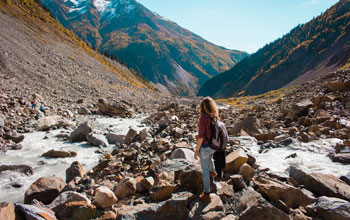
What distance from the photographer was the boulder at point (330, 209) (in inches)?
143

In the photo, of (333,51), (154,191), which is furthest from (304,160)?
(333,51)

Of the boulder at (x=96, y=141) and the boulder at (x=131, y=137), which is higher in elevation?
the boulder at (x=131, y=137)

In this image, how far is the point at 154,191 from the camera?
514 cm

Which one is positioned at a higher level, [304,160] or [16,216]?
[304,160]

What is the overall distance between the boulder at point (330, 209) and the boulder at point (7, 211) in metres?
5.95

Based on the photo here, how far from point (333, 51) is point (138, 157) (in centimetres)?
13881

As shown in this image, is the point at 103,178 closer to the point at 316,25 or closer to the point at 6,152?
the point at 6,152

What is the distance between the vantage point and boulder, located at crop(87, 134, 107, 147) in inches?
489

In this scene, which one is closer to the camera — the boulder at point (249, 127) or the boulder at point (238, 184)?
the boulder at point (238, 184)

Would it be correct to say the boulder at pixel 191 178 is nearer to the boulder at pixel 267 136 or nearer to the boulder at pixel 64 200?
the boulder at pixel 64 200

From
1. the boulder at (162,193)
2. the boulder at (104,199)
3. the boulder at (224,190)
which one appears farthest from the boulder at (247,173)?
the boulder at (104,199)

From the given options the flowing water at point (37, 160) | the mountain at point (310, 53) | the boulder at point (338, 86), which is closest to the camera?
the flowing water at point (37, 160)

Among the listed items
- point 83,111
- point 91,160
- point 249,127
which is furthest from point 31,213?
point 83,111

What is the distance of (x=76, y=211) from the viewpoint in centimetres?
475
